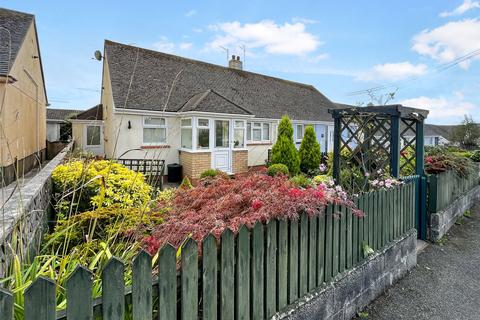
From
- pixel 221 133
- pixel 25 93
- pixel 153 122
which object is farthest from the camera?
pixel 221 133

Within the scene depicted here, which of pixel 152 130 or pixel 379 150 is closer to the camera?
pixel 379 150

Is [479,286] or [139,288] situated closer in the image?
[139,288]

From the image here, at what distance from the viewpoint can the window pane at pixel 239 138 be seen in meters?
13.4

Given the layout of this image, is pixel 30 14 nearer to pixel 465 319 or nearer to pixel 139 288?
pixel 139 288

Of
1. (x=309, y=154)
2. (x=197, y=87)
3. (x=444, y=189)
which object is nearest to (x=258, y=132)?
(x=309, y=154)

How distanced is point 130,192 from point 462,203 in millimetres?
8093

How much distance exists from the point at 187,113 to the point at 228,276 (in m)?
10.3

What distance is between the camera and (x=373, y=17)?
9.98m

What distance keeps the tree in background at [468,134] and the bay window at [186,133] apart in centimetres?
2691

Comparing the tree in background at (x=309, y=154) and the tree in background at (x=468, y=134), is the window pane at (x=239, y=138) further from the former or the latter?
the tree in background at (x=468, y=134)

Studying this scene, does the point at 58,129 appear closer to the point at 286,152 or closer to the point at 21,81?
the point at 21,81

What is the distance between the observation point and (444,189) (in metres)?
6.17

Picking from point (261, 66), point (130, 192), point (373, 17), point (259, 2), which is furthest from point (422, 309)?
point (261, 66)

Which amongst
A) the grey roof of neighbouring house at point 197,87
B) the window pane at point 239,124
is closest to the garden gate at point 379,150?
the grey roof of neighbouring house at point 197,87
